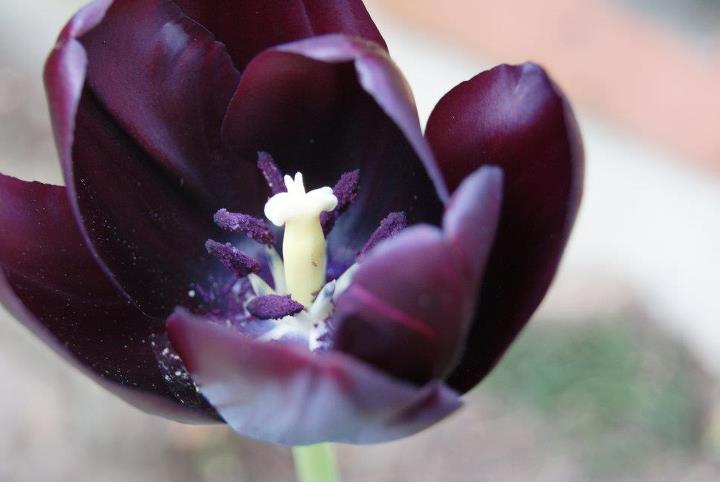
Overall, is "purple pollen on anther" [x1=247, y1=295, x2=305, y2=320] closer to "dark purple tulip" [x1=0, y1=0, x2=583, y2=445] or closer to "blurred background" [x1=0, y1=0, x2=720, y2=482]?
"dark purple tulip" [x1=0, y1=0, x2=583, y2=445]

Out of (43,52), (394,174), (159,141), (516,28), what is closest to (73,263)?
(159,141)

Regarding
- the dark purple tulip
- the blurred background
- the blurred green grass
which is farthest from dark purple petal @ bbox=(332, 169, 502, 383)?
the blurred green grass

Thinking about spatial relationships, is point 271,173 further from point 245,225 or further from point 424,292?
point 424,292

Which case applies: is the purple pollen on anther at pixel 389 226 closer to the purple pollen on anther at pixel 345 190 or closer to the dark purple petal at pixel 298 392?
the purple pollen on anther at pixel 345 190

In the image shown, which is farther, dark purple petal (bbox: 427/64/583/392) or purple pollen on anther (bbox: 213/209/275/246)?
purple pollen on anther (bbox: 213/209/275/246)

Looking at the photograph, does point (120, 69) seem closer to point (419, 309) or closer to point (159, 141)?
point (159, 141)

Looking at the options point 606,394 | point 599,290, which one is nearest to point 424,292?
point 606,394

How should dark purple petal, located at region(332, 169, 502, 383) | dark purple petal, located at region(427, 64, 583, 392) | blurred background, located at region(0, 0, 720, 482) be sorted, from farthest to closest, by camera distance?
blurred background, located at region(0, 0, 720, 482) < dark purple petal, located at region(427, 64, 583, 392) < dark purple petal, located at region(332, 169, 502, 383)
